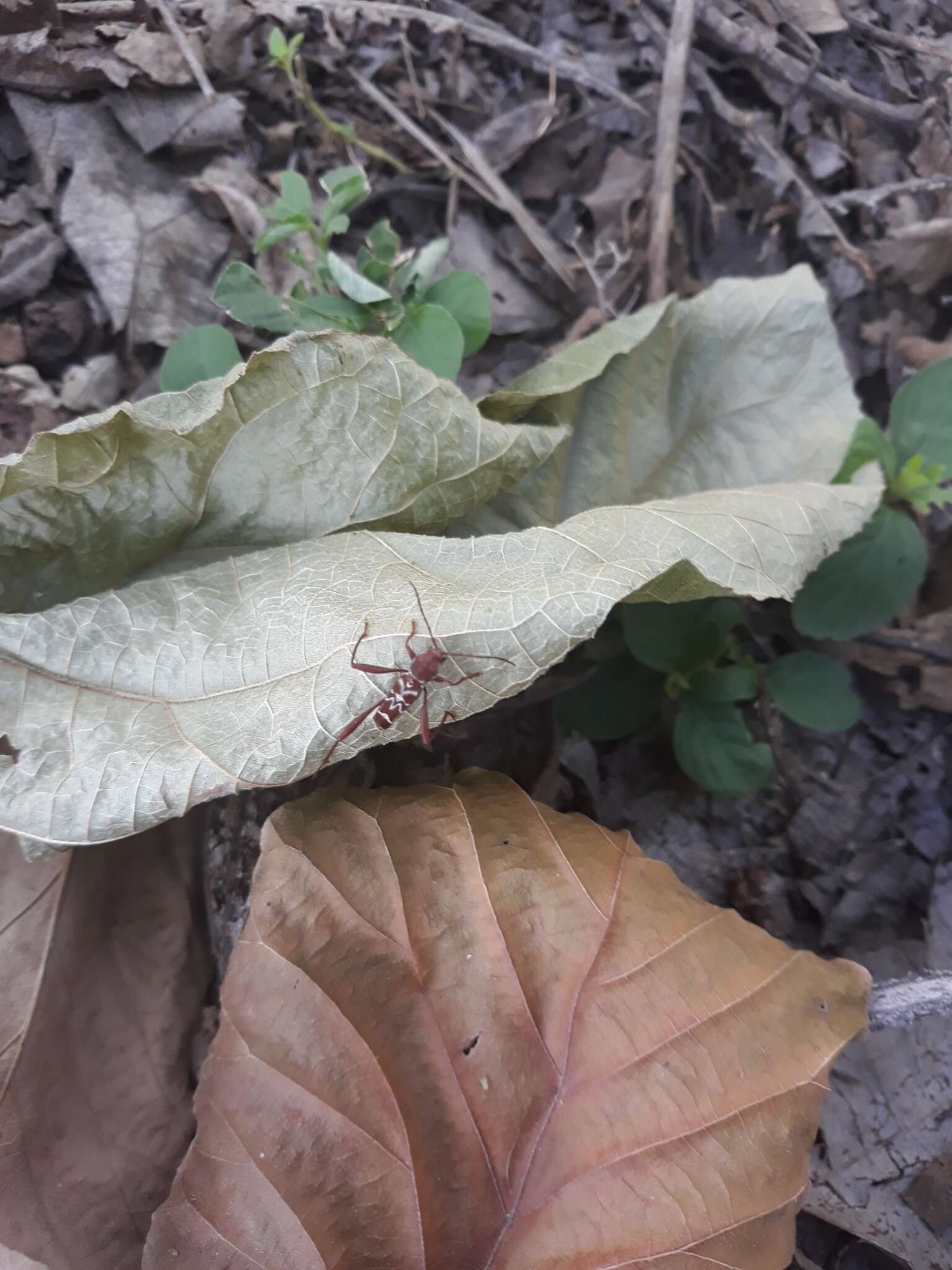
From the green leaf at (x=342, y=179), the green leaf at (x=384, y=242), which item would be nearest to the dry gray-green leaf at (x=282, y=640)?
the green leaf at (x=384, y=242)

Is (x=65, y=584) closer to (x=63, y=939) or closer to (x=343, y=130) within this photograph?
(x=63, y=939)

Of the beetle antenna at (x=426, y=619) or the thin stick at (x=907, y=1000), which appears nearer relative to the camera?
the beetle antenna at (x=426, y=619)

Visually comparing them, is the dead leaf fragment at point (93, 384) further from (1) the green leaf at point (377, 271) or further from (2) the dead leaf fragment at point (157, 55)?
(2) the dead leaf fragment at point (157, 55)

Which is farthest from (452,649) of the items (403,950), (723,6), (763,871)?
(723,6)

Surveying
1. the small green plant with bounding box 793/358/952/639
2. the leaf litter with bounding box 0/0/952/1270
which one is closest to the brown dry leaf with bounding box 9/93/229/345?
the leaf litter with bounding box 0/0/952/1270

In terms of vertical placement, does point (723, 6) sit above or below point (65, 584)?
above

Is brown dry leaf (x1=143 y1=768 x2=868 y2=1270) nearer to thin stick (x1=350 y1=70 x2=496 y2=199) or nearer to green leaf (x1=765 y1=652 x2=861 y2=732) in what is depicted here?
green leaf (x1=765 y1=652 x2=861 y2=732)
